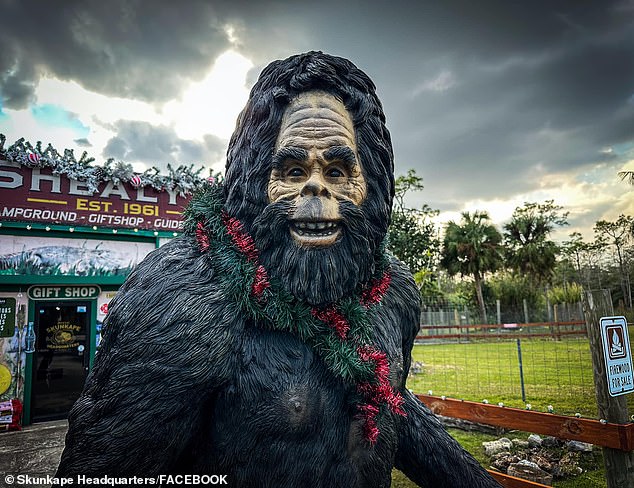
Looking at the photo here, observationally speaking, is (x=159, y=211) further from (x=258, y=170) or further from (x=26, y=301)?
(x=258, y=170)

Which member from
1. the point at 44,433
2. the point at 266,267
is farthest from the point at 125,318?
the point at 44,433

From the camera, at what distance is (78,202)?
6625 millimetres

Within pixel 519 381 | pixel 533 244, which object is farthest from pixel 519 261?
pixel 519 381

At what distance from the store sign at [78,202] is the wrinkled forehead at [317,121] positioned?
459 centimetres

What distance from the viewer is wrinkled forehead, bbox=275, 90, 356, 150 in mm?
1331

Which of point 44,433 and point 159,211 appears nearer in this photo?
point 44,433

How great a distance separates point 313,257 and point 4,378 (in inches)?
266

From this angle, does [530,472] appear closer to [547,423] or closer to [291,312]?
[547,423]

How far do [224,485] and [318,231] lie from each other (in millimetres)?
786

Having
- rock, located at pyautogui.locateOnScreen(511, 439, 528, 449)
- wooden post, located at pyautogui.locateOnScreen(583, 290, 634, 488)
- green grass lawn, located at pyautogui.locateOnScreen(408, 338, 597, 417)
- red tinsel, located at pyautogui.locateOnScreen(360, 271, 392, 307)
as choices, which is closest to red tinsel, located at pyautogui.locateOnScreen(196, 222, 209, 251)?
red tinsel, located at pyautogui.locateOnScreen(360, 271, 392, 307)

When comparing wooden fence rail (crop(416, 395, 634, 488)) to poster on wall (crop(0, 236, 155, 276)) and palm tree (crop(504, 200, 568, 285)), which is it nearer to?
poster on wall (crop(0, 236, 155, 276))

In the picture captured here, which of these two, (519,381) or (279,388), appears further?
(519,381)

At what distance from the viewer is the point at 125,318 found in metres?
1.19

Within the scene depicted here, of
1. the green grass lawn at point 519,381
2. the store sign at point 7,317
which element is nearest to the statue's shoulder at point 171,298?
the green grass lawn at point 519,381
